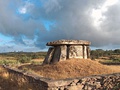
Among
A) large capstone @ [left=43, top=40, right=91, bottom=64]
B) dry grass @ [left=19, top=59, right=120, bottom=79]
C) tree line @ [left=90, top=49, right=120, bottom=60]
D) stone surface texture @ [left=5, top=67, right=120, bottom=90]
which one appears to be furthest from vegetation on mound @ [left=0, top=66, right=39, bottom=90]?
tree line @ [left=90, top=49, right=120, bottom=60]

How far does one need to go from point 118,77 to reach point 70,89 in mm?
2047

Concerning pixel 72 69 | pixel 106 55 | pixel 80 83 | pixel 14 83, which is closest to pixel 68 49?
pixel 72 69

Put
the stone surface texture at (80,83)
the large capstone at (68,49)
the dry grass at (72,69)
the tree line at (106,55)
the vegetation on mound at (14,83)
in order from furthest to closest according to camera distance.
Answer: the tree line at (106,55)
the large capstone at (68,49)
the dry grass at (72,69)
the vegetation on mound at (14,83)
the stone surface texture at (80,83)

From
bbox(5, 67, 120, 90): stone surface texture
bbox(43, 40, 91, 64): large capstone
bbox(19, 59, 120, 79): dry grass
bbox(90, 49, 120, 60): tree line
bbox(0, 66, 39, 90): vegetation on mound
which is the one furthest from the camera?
bbox(90, 49, 120, 60): tree line

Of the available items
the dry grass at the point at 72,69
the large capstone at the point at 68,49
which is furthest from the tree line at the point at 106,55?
the dry grass at the point at 72,69

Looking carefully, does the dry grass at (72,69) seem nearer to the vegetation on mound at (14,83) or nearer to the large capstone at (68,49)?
the large capstone at (68,49)

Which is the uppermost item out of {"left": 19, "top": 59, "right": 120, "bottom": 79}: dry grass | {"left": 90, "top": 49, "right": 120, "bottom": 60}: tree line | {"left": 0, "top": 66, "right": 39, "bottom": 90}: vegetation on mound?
{"left": 90, "top": 49, "right": 120, "bottom": 60}: tree line

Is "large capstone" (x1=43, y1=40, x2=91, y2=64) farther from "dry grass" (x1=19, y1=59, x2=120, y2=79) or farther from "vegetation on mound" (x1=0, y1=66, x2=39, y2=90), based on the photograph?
"vegetation on mound" (x1=0, y1=66, x2=39, y2=90)

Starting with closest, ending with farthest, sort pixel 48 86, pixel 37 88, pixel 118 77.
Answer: pixel 48 86 < pixel 37 88 < pixel 118 77

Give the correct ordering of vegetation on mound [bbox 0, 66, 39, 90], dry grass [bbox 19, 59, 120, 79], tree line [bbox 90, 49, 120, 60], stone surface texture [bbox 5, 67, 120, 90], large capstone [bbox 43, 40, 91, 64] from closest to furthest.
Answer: stone surface texture [bbox 5, 67, 120, 90]
vegetation on mound [bbox 0, 66, 39, 90]
dry grass [bbox 19, 59, 120, 79]
large capstone [bbox 43, 40, 91, 64]
tree line [bbox 90, 49, 120, 60]

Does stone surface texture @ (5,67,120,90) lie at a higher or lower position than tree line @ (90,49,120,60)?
lower

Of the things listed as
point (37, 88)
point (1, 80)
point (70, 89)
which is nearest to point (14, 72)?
point (1, 80)

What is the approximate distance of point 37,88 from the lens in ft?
29.0

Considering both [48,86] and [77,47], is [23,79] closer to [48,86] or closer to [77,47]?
[48,86]
